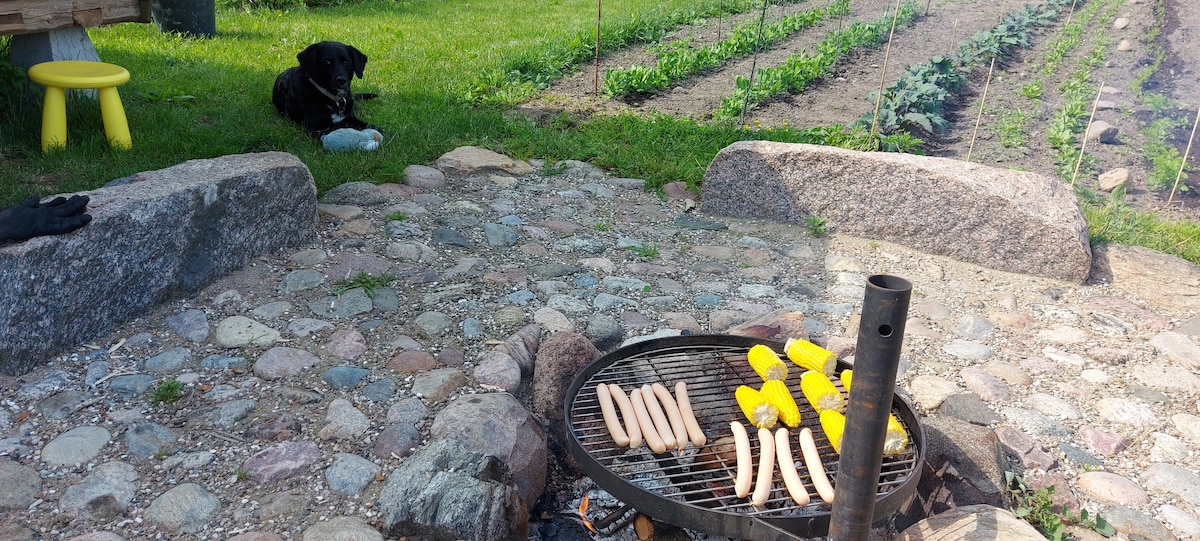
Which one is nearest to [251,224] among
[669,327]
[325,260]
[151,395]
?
[325,260]

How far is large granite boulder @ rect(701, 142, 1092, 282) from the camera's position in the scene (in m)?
4.83

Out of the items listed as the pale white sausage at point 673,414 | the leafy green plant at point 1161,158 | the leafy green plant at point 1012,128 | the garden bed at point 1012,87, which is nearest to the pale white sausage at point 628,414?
the pale white sausage at point 673,414

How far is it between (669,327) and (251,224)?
233cm

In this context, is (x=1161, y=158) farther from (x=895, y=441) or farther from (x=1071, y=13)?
(x=1071, y=13)

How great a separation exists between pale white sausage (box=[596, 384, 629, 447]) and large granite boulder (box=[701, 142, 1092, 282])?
2.91 m

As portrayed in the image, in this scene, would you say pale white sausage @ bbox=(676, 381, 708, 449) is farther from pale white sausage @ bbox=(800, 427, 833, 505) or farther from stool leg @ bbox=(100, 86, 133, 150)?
stool leg @ bbox=(100, 86, 133, 150)

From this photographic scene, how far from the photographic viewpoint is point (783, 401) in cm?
294

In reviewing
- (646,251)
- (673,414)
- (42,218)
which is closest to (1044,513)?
(673,414)

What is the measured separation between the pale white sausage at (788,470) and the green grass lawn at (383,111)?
3.61 m

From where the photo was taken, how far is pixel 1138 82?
8438 millimetres

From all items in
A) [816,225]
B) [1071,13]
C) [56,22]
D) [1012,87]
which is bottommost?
[816,225]

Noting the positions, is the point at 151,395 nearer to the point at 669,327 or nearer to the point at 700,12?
the point at 669,327

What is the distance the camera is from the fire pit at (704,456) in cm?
243

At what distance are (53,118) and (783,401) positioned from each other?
5150 millimetres
